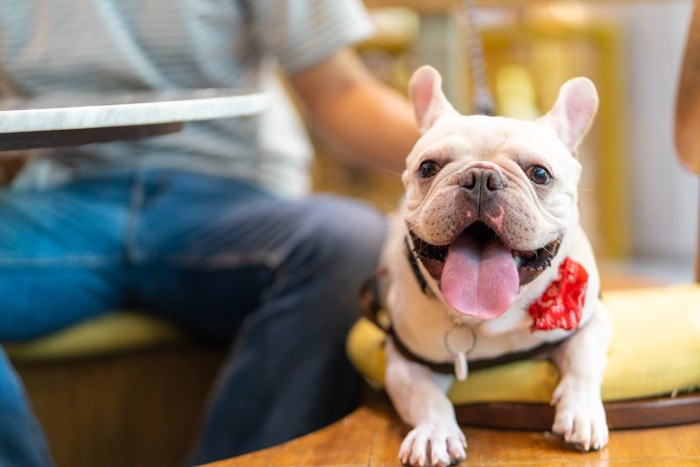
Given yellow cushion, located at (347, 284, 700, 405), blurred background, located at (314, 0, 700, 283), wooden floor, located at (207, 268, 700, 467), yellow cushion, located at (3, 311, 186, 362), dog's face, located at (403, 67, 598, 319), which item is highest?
dog's face, located at (403, 67, 598, 319)

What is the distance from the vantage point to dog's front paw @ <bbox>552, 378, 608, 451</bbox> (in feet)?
2.50

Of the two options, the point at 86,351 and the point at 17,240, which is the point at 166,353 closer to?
the point at 86,351

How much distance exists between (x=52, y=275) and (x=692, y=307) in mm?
831

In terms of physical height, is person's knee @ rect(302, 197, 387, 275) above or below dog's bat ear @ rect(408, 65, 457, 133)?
below

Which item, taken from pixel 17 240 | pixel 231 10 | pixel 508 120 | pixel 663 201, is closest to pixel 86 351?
pixel 17 240

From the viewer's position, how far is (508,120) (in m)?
0.77

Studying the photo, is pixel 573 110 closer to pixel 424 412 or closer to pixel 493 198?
pixel 493 198

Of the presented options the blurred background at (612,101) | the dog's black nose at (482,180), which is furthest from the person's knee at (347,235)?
the blurred background at (612,101)

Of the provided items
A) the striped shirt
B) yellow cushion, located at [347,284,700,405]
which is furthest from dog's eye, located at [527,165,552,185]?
the striped shirt

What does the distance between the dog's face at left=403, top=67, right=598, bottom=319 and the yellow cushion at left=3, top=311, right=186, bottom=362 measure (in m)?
0.60

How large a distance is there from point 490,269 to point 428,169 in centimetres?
11

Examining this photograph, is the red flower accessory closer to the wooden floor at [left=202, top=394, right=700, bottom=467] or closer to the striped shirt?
the wooden floor at [left=202, top=394, right=700, bottom=467]

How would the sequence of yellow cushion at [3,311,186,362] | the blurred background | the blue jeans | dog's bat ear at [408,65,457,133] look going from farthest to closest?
the blurred background → yellow cushion at [3,311,186,362] → the blue jeans → dog's bat ear at [408,65,457,133]

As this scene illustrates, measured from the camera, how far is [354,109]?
130 cm
